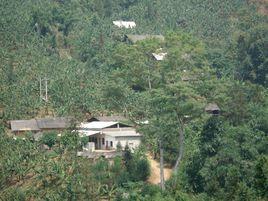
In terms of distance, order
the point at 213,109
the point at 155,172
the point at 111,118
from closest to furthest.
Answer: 1. the point at 155,172
2. the point at 111,118
3. the point at 213,109

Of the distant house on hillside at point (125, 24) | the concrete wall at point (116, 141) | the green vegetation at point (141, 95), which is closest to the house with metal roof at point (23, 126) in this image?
the green vegetation at point (141, 95)

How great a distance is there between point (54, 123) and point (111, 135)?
403 centimetres

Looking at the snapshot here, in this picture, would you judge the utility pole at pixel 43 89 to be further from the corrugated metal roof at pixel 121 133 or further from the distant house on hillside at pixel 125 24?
the distant house on hillside at pixel 125 24

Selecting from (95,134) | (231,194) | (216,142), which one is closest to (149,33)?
(95,134)

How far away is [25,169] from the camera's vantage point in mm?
41344

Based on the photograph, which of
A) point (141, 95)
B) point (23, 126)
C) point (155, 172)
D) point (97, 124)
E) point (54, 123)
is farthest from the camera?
point (141, 95)

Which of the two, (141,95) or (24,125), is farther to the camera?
(141,95)

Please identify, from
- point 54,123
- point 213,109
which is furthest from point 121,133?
point 213,109

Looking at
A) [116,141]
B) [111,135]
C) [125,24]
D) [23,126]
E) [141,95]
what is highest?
[125,24]

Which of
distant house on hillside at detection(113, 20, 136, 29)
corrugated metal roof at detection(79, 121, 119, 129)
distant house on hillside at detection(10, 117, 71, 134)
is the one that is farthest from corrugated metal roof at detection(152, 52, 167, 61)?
distant house on hillside at detection(113, 20, 136, 29)

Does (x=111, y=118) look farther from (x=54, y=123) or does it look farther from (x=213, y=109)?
(x=213, y=109)

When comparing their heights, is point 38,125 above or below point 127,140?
above

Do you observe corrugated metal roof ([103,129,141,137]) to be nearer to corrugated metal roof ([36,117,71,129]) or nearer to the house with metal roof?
corrugated metal roof ([36,117,71,129])

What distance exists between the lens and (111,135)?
157ft
